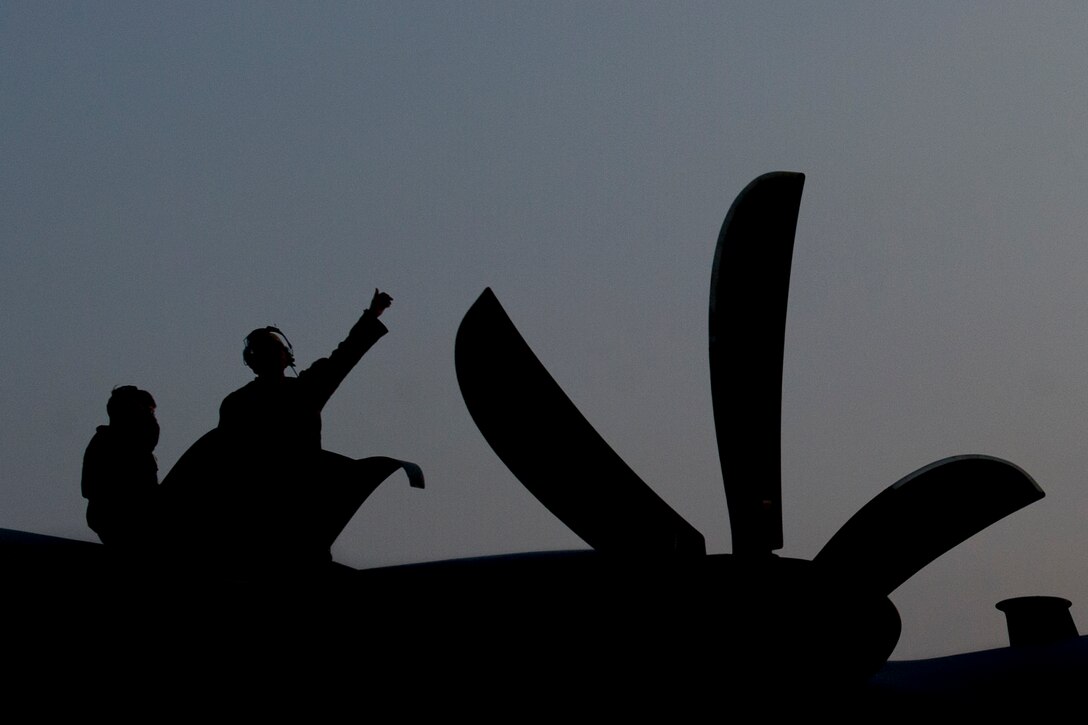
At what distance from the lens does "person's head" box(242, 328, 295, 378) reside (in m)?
8.70

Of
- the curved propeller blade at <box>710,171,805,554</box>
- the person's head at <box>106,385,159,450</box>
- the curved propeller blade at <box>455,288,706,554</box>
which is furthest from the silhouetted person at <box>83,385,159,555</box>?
the curved propeller blade at <box>710,171,805,554</box>

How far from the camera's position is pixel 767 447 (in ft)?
27.8

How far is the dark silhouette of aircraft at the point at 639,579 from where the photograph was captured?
8.07m

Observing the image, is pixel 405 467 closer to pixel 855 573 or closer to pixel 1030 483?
pixel 855 573

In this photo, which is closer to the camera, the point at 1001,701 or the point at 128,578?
the point at 128,578

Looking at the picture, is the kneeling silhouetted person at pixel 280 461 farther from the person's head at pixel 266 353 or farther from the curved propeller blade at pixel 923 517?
the curved propeller blade at pixel 923 517

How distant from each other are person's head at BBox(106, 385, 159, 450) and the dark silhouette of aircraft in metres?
0.84

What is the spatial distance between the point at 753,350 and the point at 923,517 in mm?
1615

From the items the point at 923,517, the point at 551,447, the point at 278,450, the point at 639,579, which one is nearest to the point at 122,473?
the point at 278,450

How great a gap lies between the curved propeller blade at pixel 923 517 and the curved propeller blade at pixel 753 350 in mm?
564

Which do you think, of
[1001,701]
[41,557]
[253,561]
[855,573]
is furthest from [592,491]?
[1001,701]

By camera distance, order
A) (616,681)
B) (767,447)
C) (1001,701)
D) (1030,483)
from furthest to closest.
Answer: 1. (1001,701)
2. (616,681)
3. (767,447)
4. (1030,483)

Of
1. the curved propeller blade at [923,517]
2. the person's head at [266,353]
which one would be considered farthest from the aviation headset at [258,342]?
the curved propeller blade at [923,517]

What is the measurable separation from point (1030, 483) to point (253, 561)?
5526mm
